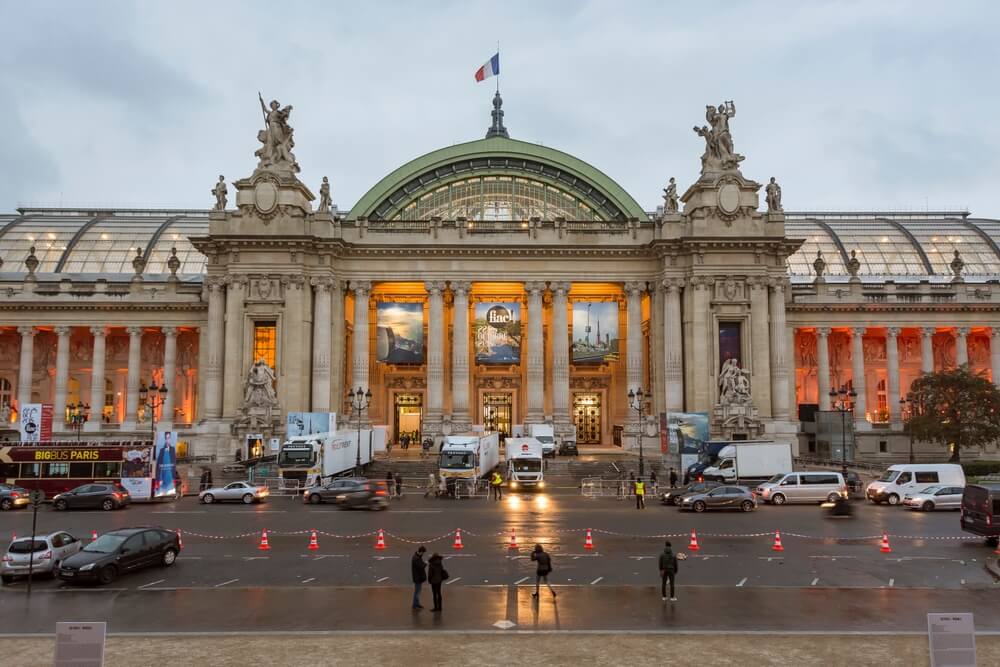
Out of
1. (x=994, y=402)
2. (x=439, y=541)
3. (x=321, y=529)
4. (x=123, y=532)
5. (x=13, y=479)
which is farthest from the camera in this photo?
(x=994, y=402)

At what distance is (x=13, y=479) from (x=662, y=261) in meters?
47.6

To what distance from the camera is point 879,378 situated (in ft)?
227

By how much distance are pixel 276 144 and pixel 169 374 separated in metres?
22.6

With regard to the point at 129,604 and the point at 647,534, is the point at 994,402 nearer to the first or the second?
the point at 647,534

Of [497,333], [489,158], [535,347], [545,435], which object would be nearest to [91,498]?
[545,435]

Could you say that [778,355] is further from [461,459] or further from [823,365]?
[461,459]

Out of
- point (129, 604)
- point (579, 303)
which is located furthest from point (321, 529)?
point (579, 303)

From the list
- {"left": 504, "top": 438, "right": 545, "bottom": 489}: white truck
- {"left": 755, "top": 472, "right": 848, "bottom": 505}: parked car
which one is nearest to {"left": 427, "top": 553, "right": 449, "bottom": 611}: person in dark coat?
{"left": 755, "top": 472, "right": 848, "bottom": 505}: parked car

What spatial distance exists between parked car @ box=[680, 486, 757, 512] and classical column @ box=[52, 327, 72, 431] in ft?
180

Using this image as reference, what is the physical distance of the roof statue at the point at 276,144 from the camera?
2389 inches

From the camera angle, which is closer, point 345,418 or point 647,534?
point 647,534

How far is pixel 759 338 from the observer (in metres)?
59.8

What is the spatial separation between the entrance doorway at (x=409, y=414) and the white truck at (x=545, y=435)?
15605mm

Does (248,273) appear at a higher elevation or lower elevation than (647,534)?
higher
